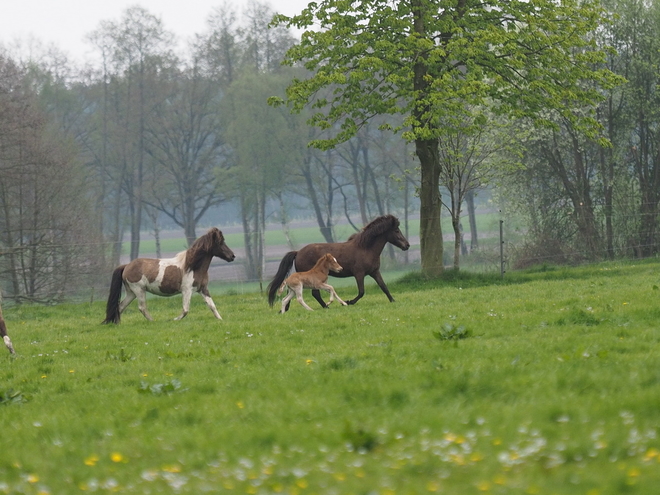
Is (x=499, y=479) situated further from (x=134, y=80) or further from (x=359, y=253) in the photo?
(x=134, y=80)

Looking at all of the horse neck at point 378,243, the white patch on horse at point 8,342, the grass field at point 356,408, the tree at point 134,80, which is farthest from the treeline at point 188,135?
the grass field at point 356,408

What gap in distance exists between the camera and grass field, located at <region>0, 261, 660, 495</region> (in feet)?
19.2

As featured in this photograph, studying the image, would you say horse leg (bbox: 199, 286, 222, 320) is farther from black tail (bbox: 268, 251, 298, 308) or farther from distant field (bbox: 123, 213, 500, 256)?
distant field (bbox: 123, 213, 500, 256)

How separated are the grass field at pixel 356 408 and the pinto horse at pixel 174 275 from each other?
13.7 feet

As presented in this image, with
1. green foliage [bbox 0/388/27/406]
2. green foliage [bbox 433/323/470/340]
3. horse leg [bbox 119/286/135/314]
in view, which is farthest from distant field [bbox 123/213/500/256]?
green foliage [bbox 0/388/27/406]

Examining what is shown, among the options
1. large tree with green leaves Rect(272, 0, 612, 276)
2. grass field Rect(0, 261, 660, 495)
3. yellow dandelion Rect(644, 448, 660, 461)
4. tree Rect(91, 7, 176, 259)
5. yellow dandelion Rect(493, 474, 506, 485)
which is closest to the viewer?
yellow dandelion Rect(493, 474, 506, 485)

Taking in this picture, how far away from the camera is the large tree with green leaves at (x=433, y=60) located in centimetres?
2616

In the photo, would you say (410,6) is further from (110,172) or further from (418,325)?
(110,172)

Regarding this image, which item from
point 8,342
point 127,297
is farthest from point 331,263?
point 8,342

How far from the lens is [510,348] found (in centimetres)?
1040

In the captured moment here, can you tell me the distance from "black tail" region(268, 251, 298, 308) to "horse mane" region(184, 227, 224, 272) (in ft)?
5.22

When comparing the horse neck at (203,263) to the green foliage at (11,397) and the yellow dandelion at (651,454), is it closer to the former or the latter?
the green foliage at (11,397)

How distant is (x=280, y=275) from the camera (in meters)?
20.2

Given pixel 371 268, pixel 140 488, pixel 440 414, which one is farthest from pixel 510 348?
pixel 371 268
